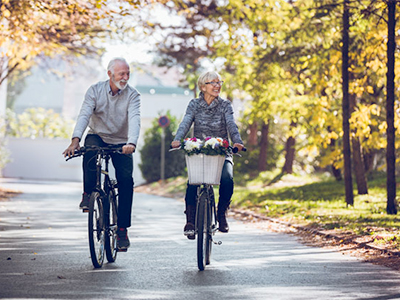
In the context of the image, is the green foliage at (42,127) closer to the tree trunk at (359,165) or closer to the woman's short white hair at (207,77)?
the tree trunk at (359,165)

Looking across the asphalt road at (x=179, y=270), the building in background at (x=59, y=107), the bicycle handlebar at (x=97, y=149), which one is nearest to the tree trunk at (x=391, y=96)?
the asphalt road at (x=179, y=270)

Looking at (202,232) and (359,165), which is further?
(359,165)

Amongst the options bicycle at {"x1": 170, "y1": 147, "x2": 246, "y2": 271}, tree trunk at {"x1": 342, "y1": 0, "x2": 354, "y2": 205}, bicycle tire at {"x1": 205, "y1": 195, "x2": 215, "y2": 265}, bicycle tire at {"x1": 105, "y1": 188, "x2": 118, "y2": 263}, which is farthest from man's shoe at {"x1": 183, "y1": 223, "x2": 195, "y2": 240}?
tree trunk at {"x1": 342, "y1": 0, "x2": 354, "y2": 205}

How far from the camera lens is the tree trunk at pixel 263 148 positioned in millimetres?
32688

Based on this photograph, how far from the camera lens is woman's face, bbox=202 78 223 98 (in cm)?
827

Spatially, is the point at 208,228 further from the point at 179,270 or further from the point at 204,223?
the point at 179,270

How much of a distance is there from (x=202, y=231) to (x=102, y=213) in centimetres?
105

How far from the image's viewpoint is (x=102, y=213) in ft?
25.4

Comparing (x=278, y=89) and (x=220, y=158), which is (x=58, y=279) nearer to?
(x=220, y=158)

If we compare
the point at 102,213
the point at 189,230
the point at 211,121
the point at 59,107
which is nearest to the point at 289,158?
the point at 211,121

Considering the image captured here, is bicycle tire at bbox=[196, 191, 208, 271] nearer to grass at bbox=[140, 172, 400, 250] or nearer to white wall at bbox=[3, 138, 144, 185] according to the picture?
grass at bbox=[140, 172, 400, 250]

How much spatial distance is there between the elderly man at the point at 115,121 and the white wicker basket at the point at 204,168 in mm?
675

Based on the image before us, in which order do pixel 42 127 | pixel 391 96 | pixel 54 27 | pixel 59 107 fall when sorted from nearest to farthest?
pixel 391 96 < pixel 54 27 < pixel 42 127 < pixel 59 107

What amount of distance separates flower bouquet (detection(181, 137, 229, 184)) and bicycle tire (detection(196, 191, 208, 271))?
8.9 inches
